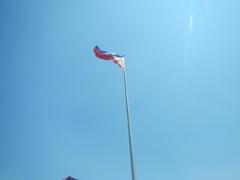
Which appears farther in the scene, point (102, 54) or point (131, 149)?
point (102, 54)

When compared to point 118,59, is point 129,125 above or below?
below

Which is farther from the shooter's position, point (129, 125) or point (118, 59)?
point (118, 59)

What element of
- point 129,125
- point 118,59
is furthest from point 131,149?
point 118,59

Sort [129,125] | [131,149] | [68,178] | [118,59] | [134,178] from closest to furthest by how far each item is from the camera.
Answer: [134,178] < [131,149] < [129,125] < [118,59] < [68,178]

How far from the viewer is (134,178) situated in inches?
507

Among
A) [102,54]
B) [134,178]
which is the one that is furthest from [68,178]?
[134,178]

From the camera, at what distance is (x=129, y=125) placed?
14906mm

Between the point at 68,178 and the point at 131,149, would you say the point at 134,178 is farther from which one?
the point at 68,178

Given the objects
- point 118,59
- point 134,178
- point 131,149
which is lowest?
point 134,178

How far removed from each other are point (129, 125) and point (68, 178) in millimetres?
Answer: 21176

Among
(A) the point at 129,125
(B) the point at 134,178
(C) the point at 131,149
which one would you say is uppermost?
(A) the point at 129,125

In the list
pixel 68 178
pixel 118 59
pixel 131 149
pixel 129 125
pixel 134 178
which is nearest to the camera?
pixel 134 178

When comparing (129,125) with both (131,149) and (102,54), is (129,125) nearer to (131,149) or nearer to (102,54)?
(131,149)

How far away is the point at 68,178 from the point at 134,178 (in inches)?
870
